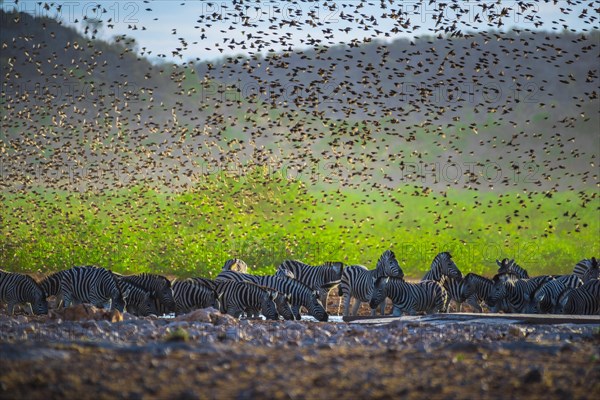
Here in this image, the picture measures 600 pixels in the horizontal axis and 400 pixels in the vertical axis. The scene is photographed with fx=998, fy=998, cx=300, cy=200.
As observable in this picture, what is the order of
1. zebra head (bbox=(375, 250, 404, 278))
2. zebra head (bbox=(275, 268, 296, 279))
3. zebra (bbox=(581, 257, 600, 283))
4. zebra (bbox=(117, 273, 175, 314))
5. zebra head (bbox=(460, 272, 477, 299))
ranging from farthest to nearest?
zebra (bbox=(581, 257, 600, 283)) < zebra head (bbox=(375, 250, 404, 278)) < zebra head (bbox=(275, 268, 296, 279)) < zebra head (bbox=(460, 272, 477, 299)) < zebra (bbox=(117, 273, 175, 314))

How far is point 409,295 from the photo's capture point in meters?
22.0

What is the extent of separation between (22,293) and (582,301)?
1230 cm

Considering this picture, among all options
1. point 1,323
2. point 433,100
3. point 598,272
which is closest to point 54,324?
point 1,323

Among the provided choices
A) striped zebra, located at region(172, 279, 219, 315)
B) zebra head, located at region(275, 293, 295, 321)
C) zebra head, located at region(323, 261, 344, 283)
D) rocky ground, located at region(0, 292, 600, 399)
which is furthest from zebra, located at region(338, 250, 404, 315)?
rocky ground, located at region(0, 292, 600, 399)

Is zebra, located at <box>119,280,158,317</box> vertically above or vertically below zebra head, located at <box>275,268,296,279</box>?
below

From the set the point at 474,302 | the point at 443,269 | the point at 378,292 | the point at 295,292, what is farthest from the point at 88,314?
the point at 443,269

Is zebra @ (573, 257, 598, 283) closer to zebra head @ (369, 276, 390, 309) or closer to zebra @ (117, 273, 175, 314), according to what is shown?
zebra head @ (369, 276, 390, 309)

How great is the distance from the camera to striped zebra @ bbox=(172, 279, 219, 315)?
2144 centimetres

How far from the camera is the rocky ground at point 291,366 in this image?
9.25 m

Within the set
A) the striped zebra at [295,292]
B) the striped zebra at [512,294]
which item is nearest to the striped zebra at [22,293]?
the striped zebra at [295,292]

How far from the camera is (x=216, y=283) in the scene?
2195 cm

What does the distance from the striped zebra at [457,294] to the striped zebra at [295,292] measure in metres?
3.29

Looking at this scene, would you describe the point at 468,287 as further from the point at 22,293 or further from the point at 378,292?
the point at 22,293

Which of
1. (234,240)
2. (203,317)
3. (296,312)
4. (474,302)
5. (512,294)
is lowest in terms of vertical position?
(296,312)
